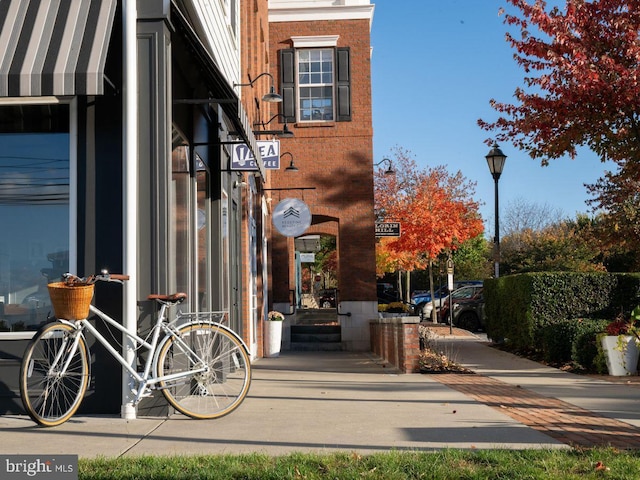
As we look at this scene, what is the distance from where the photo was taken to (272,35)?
21250mm

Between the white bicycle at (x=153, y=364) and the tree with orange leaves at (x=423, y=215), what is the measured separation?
24.5 m

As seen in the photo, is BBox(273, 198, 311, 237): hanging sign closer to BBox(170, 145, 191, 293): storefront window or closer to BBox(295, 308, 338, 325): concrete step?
BBox(295, 308, 338, 325): concrete step

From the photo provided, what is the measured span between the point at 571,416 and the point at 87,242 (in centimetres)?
442

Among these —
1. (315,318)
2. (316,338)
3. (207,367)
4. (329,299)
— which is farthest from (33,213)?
(329,299)

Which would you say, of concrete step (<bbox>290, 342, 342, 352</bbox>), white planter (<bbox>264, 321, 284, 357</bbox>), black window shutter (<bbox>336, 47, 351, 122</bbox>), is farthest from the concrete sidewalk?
black window shutter (<bbox>336, 47, 351, 122</bbox>)

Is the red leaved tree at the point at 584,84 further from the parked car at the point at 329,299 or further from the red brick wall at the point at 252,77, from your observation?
the parked car at the point at 329,299

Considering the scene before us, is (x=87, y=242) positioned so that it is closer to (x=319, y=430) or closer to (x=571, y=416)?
(x=319, y=430)

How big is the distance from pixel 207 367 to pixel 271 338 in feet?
33.1

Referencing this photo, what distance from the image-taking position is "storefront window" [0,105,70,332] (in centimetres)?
687

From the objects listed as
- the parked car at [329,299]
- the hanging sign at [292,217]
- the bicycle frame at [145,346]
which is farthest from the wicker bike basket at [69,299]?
the parked car at [329,299]

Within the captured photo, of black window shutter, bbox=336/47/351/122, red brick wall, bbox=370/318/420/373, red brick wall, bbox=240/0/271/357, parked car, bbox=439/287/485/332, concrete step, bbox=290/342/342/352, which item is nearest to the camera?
red brick wall, bbox=370/318/420/373

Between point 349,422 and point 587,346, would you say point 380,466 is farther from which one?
point 587,346

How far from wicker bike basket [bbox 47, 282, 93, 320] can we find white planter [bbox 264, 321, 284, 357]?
1061cm

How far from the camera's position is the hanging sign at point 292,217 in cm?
1703
